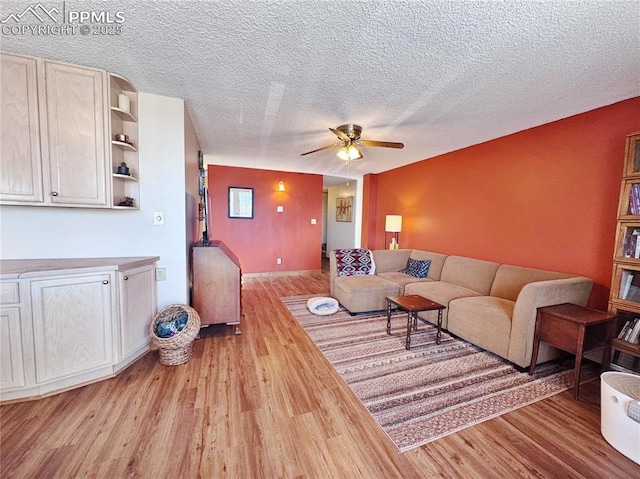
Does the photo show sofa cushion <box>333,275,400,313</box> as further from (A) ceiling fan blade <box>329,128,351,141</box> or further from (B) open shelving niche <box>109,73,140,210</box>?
(B) open shelving niche <box>109,73,140,210</box>

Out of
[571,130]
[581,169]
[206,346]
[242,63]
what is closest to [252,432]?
[206,346]

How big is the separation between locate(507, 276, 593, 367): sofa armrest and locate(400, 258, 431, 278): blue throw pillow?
1741mm

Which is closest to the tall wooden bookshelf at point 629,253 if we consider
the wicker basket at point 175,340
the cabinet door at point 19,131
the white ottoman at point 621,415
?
the white ottoman at point 621,415

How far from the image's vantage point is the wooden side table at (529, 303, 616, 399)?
1.86 m

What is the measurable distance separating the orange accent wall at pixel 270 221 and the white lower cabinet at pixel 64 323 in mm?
3244

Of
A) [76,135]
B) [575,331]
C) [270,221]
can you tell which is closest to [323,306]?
[575,331]

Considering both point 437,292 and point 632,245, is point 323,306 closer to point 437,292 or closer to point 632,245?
point 437,292

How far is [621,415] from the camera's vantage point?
4.69 feet

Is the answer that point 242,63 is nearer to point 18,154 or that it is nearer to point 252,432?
point 18,154

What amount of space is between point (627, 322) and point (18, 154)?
15.5 ft

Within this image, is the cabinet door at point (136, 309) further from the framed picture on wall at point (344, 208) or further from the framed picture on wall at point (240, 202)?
the framed picture on wall at point (344, 208)

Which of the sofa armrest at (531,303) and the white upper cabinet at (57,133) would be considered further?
the sofa armrest at (531,303)

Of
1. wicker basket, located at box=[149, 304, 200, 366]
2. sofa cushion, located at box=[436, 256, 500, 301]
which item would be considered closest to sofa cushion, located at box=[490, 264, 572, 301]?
sofa cushion, located at box=[436, 256, 500, 301]

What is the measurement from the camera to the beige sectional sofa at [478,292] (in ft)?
7.14
